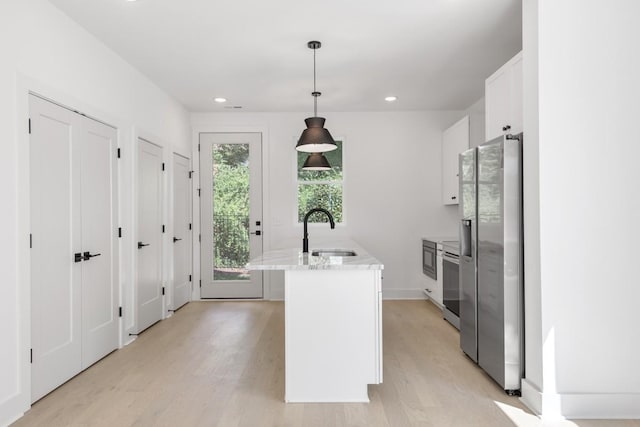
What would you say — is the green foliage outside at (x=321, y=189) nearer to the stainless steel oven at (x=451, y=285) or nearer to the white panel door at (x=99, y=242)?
the stainless steel oven at (x=451, y=285)

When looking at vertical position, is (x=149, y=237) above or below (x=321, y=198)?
below

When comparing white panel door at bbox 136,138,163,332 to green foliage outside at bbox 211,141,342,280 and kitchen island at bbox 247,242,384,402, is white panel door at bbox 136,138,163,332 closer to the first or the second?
green foliage outside at bbox 211,141,342,280

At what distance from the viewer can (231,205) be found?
602cm

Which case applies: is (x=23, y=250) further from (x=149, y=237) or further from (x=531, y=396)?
(x=531, y=396)

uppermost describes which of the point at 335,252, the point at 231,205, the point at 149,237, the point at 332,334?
the point at 231,205

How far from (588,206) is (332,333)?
173 cm

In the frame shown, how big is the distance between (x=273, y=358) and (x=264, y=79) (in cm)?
282

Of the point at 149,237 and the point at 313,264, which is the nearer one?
the point at 313,264

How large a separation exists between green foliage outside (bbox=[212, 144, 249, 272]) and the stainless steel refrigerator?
136 inches

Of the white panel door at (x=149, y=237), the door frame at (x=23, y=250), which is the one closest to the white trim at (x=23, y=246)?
the door frame at (x=23, y=250)

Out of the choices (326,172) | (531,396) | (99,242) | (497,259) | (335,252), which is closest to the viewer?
(531,396)

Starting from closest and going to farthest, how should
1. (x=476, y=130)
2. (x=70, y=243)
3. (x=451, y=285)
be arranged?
(x=70, y=243) → (x=451, y=285) → (x=476, y=130)

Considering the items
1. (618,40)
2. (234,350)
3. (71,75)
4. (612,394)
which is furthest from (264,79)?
(612,394)

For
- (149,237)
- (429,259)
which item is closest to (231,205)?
(149,237)
